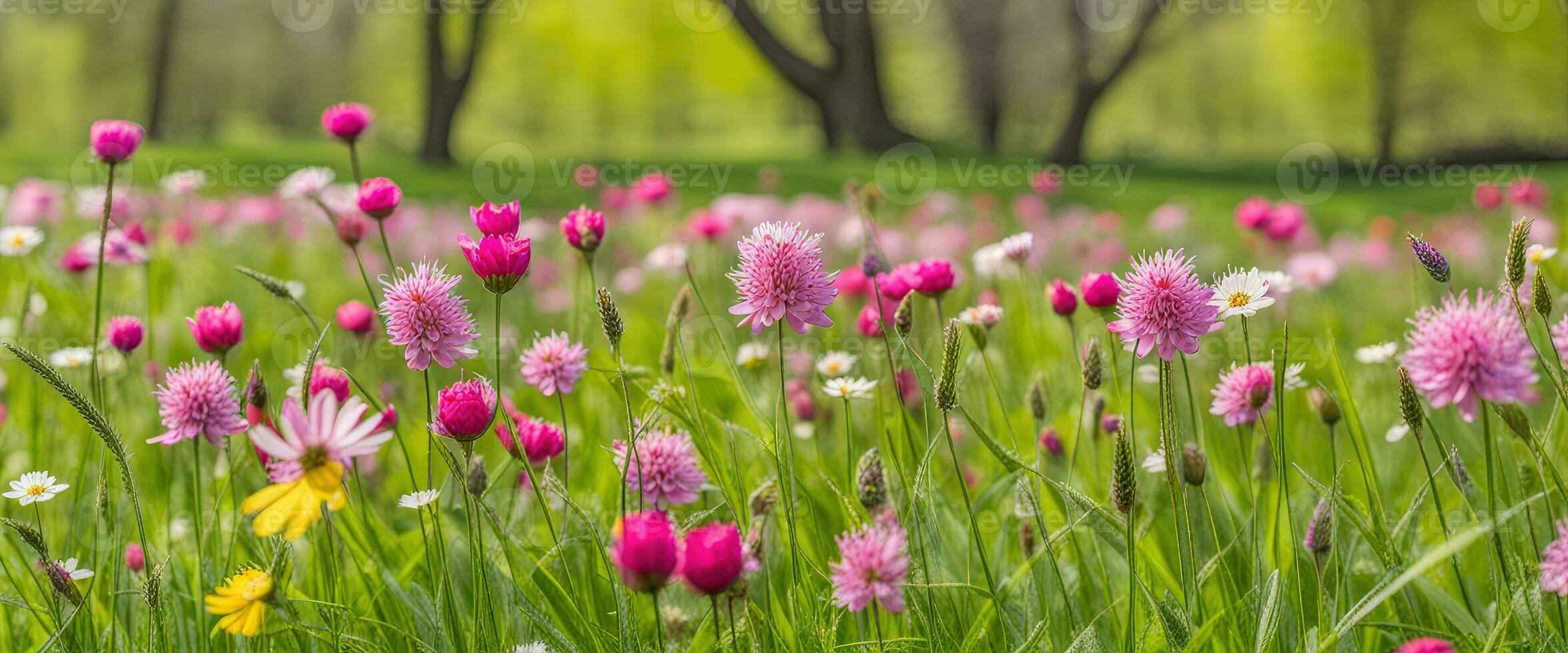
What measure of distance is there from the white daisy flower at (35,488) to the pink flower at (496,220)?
0.52 meters

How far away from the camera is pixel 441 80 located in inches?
492

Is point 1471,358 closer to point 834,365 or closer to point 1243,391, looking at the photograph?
point 1243,391

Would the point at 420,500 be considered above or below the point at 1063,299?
below

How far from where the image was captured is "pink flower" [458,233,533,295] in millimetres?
951

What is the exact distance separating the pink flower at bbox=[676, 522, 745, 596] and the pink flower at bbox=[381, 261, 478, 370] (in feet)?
1.05

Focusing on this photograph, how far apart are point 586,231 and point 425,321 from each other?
332 millimetres

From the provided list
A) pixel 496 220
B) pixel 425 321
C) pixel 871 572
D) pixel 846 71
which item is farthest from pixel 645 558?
pixel 846 71

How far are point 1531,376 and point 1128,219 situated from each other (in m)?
6.40

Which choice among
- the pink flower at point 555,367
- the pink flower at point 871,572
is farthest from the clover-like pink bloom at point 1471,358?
the pink flower at point 555,367

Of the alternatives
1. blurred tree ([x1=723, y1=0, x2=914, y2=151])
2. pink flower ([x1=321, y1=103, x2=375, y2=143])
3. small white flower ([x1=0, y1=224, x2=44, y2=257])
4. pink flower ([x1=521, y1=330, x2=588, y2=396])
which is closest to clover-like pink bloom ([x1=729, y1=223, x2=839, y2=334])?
pink flower ([x1=521, y1=330, x2=588, y2=396])

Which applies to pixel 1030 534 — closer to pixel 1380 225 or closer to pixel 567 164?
pixel 1380 225

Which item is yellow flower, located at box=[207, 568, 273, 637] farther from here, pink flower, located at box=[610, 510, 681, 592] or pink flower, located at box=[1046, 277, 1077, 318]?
pink flower, located at box=[1046, 277, 1077, 318]

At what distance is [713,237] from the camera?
Answer: 2576mm

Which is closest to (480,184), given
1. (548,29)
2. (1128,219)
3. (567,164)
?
(567,164)
